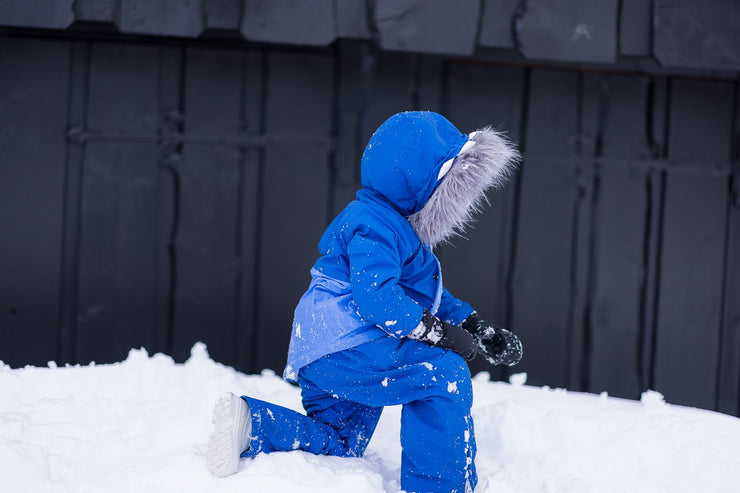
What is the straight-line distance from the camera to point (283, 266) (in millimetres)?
3770

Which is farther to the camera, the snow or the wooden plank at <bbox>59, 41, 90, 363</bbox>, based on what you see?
the wooden plank at <bbox>59, 41, 90, 363</bbox>

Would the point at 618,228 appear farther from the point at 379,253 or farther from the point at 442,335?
the point at 379,253

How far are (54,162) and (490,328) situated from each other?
7.58 ft

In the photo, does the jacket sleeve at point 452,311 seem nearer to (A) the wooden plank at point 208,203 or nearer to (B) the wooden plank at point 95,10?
(A) the wooden plank at point 208,203

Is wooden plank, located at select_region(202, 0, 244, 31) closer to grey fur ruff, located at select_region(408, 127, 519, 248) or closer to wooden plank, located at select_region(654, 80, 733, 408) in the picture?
grey fur ruff, located at select_region(408, 127, 519, 248)

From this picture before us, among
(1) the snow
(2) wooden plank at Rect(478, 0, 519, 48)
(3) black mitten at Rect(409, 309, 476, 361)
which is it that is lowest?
(1) the snow

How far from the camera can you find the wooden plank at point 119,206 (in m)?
3.67

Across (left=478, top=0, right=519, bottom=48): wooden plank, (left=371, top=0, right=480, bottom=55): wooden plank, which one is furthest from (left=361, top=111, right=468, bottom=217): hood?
(left=478, top=0, right=519, bottom=48): wooden plank

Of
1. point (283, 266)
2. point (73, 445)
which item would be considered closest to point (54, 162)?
point (283, 266)

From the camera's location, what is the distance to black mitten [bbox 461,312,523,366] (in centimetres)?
239

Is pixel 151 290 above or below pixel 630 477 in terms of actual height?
above

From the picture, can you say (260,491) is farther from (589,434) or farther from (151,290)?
(151,290)

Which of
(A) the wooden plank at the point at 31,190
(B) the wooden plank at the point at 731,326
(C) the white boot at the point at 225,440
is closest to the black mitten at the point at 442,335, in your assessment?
(C) the white boot at the point at 225,440

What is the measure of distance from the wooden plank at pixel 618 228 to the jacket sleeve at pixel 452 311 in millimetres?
1688
